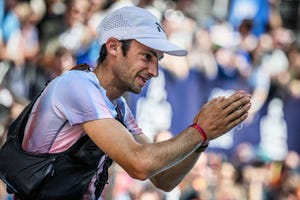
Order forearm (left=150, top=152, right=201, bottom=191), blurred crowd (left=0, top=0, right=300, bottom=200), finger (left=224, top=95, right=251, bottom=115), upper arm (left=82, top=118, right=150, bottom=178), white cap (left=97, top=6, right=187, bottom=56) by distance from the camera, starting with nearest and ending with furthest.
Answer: upper arm (left=82, top=118, right=150, bottom=178) < finger (left=224, top=95, right=251, bottom=115) < white cap (left=97, top=6, right=187, bottom=56) < forearm (left=150, top=152, right=201, bottom=191) < blurred crowd (left=0, top=0, right=300, bottom=200)

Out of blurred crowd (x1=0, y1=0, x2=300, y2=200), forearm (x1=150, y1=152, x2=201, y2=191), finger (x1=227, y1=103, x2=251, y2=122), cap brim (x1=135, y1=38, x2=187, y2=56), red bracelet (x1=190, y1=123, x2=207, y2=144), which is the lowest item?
blurred crowd (x1=0, y1=0, x2=300, y2=200)

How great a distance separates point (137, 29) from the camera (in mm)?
3168

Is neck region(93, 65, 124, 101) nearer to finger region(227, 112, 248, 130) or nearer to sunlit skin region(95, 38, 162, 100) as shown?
sunlit skin region(95, 38, 162, 100)

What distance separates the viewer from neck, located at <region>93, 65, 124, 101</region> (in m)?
3.22

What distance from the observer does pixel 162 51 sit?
3.15 m

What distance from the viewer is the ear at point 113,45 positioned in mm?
3213

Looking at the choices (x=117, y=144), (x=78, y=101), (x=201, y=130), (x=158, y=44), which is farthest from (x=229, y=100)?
(x=78, y=101)

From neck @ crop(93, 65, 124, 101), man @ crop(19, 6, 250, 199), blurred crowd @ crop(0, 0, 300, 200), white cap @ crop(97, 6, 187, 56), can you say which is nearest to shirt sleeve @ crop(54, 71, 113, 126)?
man @ crop(19, 6, 250, 199)

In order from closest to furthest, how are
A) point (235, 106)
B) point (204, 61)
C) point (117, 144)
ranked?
point (117, 144), point (235, 106), point (204, 61)

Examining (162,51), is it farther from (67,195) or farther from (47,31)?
(47,31)

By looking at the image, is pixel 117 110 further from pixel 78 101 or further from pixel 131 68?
pixel 78 101

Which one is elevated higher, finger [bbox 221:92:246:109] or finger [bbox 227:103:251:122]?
finger [bbox 221:92:246:109]

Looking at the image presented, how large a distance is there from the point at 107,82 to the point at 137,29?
257mm

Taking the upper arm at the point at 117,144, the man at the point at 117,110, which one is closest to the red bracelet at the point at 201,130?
the man at the point at 117,110
